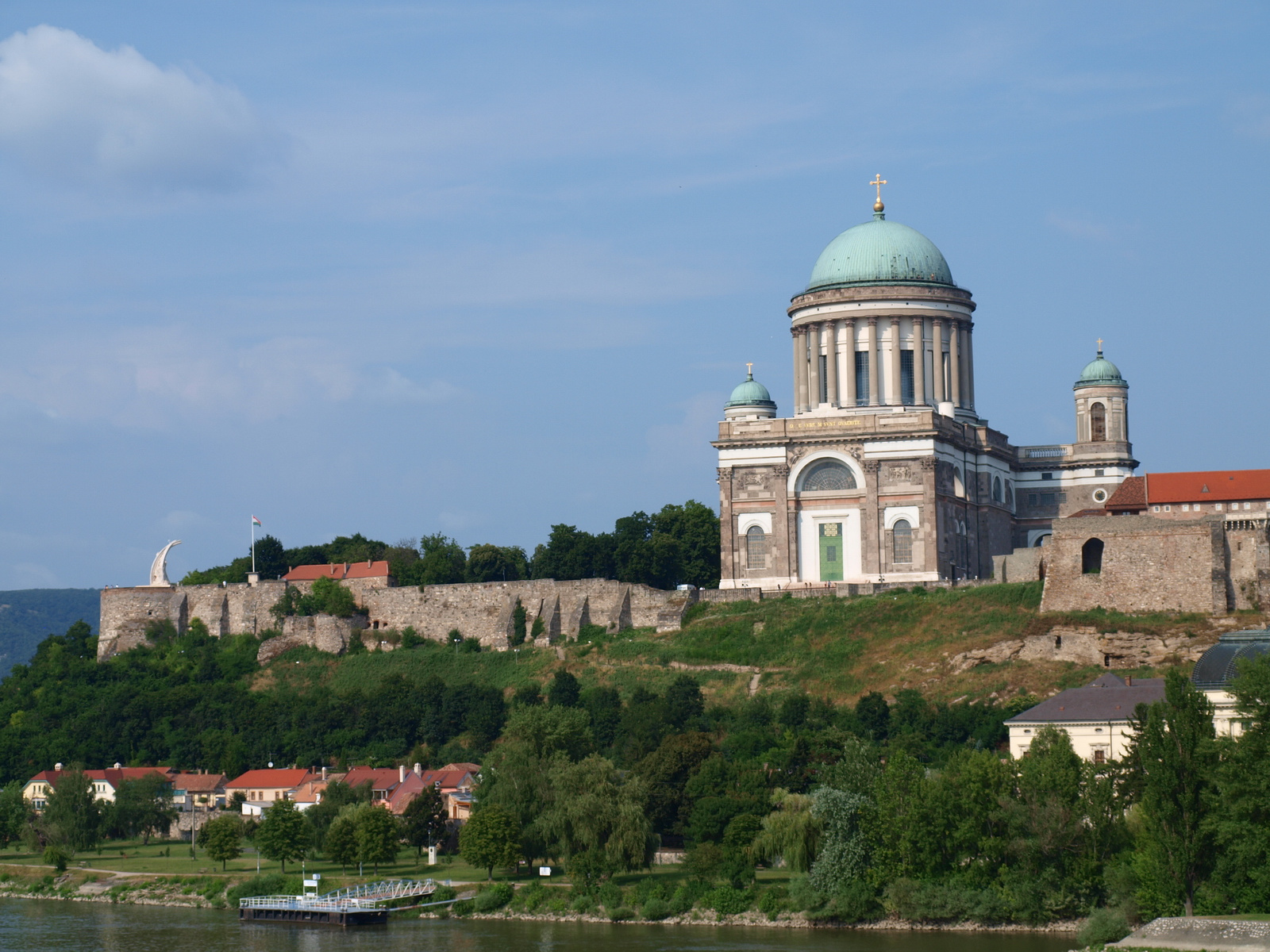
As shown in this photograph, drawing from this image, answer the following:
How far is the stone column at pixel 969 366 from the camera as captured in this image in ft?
292

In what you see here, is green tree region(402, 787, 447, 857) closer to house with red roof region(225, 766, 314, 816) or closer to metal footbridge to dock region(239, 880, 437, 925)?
metal footbridge to dock region(239, 880, 437, 925)

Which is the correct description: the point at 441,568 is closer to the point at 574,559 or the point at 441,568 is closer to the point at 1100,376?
the point at 574,559

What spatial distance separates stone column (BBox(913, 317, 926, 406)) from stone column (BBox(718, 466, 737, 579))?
31.8 feet

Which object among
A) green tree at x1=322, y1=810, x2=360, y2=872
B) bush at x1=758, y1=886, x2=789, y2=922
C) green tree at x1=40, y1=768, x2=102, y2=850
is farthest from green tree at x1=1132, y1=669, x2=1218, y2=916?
green tree at x1=40, y1=768, x2=102, y2=850

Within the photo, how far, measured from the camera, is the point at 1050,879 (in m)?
49.2

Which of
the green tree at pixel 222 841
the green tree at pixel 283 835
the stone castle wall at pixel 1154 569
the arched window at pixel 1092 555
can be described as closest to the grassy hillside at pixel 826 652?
the stone castle wall at pixel 1154 569

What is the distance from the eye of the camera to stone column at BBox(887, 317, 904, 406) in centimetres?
8575

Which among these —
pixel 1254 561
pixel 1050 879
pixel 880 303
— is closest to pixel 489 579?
pixel 880 303

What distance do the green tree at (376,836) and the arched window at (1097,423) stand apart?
1674 inches

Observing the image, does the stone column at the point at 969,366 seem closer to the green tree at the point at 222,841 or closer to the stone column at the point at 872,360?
the stone column at the point at 872,360

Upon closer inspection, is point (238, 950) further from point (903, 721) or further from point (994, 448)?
point (994, 448)

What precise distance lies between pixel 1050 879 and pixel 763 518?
35173 mm

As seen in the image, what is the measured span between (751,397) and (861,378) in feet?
20.3

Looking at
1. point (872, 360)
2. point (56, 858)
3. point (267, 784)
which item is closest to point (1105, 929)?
point (56, 858)
